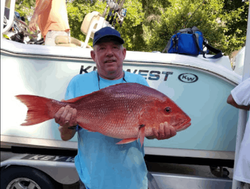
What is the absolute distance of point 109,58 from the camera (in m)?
1.52

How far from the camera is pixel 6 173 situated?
2.80 meters

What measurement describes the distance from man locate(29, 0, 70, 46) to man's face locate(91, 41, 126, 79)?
1835 mm

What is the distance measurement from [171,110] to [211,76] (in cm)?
151

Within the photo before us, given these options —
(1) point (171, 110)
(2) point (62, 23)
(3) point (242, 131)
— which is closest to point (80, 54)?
(2) point (62, 23)

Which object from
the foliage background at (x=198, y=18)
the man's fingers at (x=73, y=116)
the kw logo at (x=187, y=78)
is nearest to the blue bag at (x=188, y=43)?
the kw logo at (x=187, y=78)

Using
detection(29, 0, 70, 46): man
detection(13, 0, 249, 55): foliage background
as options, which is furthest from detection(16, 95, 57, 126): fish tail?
detection(13, 0, 249, 55): foliage background

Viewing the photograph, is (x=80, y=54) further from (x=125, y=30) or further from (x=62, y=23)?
(x=125, y=30)

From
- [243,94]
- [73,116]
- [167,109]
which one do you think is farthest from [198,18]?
[73,116]

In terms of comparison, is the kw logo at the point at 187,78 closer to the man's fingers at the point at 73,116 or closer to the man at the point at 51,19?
the man's fingers at the point at 73,116

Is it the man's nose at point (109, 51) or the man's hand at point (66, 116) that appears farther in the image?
the man's nose at point (109, 51)

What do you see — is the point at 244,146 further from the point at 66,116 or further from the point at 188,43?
the point at 66,116

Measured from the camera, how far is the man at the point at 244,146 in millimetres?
1973

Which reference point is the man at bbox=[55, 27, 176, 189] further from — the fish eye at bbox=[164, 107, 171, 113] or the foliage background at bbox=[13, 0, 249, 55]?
the foliage background at bbox=[13, 0, 249, 55]

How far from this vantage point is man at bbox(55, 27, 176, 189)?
1.54 meters
